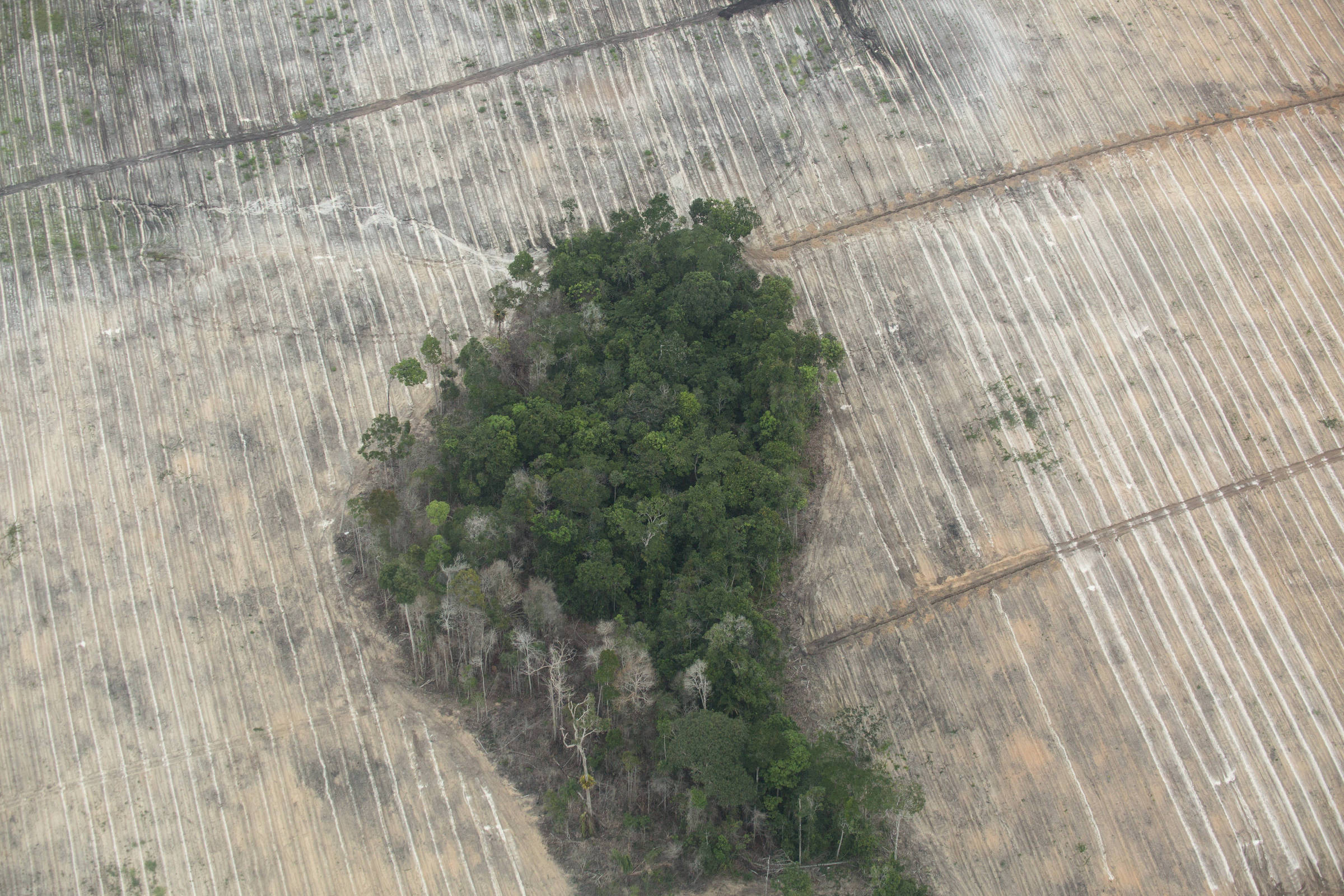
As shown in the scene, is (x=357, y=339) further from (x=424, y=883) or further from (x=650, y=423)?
(x=424, y=883)

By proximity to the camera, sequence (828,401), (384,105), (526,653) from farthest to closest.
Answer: (384,105), (828,401), (526,653)

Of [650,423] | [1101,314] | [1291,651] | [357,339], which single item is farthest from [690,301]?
[1291,651]

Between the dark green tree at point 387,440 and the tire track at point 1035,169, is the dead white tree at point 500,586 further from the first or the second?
the tire track at point 1035,169

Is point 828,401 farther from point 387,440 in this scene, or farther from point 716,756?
point 387,440

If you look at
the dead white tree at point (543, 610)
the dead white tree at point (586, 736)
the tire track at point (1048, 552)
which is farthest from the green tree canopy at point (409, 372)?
the tire track at point (1048, 552)

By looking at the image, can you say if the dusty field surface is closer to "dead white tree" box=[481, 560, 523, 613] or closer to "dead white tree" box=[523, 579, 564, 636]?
"dead white tree" box=[481, 560, 523, 613]

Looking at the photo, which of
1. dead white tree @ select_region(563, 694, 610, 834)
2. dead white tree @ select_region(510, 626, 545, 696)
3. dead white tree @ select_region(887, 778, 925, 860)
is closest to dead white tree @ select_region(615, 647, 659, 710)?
dead white tree @ select_region(563, 694, 610, 834)

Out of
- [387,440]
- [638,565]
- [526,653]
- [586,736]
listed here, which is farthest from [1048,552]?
[387,440]
